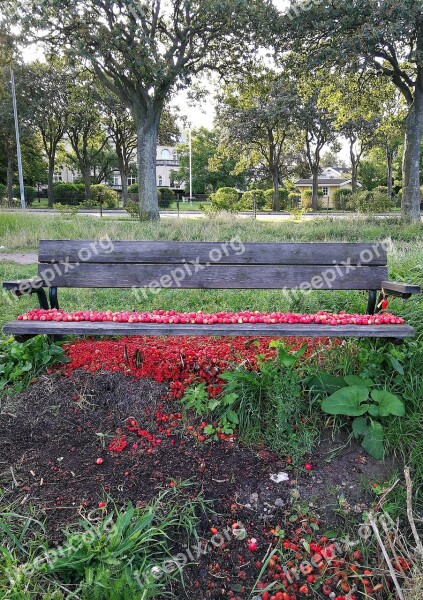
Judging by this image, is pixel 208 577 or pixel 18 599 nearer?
pixel 18 599

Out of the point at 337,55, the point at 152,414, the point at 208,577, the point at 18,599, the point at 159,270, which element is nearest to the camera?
the point at 18,599

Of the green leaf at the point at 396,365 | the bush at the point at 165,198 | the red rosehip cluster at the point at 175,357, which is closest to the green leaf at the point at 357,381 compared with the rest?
the green leaf at the point at 396,365

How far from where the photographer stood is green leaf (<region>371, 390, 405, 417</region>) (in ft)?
8.21

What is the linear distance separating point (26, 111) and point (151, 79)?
20191 mm

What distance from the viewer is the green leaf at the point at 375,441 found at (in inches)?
97.9

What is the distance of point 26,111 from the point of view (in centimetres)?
3178

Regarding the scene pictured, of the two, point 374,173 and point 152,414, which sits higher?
point 374,173

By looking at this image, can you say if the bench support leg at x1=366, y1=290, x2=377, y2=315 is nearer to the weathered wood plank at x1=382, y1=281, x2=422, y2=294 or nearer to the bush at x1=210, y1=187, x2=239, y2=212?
the weathered wood plank at x1=382, y1=281, x2=422, y2=294

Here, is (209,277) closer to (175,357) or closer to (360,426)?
(175,357)

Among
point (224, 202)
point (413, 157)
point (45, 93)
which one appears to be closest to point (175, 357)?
point (413, 157)

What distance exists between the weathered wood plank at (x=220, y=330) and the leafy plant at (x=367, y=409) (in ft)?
1.02

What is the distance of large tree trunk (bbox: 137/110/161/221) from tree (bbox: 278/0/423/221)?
5165mm

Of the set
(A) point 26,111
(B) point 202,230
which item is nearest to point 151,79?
(B) point 202,230

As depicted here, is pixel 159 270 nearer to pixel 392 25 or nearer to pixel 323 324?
pixel 323 324
